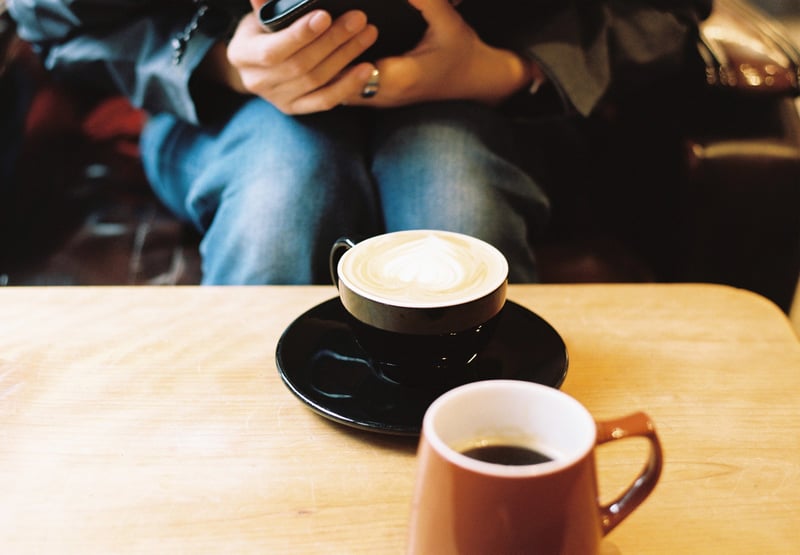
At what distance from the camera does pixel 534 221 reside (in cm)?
96

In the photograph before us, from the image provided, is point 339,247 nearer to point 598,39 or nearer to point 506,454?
point 506,454

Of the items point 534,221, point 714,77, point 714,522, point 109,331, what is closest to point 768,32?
point 714,77

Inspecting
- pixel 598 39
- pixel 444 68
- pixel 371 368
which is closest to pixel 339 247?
pixel 371 368

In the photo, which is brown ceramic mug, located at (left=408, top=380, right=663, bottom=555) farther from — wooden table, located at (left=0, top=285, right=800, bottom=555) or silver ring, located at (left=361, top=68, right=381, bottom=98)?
silver ring, located at (left=361, top=68, right=381, bottom=98)

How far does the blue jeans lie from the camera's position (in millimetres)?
844

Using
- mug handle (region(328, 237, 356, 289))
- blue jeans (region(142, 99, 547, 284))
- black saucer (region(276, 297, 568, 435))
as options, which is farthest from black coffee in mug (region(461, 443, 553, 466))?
blue jeans (region(142, 99, 547, 284))

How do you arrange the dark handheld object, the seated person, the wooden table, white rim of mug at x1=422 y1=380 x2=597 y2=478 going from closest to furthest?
white rim of mug at x1=422 y1=380 x2=597 y2=478 < the wooden table < the dark handheld object < the seated person

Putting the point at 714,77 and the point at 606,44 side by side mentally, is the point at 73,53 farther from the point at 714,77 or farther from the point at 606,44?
the point at 714,77

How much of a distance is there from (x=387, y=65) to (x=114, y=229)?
523 mm

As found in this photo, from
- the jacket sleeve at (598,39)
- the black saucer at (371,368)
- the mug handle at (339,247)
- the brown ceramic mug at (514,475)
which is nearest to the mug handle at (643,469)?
the brown ceramic mug at (514,475)

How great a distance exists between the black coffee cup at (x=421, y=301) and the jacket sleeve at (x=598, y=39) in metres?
0.47

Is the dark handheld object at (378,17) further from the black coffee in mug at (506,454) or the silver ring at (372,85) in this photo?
the black coffee in mug at (506,454)

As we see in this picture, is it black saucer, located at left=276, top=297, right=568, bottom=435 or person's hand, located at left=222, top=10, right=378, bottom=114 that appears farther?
person's hand, located at left=222, top=10, right=378, bottom=114

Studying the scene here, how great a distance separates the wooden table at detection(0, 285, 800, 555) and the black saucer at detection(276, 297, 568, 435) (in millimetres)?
20
